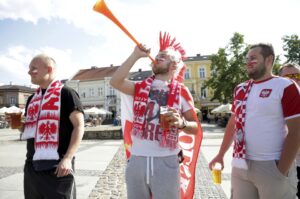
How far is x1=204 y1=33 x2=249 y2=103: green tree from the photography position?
111 ft

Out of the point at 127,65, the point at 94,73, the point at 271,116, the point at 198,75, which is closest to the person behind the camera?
the point at 271,116

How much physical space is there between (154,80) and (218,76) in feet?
113

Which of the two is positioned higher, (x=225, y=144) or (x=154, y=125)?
(x=154, y=125)

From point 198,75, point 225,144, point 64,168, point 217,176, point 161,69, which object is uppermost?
point 198,75

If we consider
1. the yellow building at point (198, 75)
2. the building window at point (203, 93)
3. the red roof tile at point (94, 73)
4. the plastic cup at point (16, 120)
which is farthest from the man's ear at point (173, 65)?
the red roof tile at point (94, 73)

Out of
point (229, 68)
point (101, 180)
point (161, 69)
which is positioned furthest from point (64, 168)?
point (229, 68)

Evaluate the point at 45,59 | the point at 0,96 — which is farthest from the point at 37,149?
the point at 0,96

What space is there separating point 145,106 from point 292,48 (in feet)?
115

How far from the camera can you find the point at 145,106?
2.54 meters

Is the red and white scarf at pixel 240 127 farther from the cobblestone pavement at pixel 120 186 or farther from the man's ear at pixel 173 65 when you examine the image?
the cobblestone pavement at pixel 120 186

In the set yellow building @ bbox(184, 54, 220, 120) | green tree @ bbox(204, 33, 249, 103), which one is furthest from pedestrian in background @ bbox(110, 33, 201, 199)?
yellow building @ bbox(184, 54, 220, 120)

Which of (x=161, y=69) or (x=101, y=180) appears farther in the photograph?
(x=101, y=180)

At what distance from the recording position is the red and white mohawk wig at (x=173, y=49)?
2688mm

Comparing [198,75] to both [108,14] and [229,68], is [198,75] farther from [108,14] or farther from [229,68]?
[108,14]
